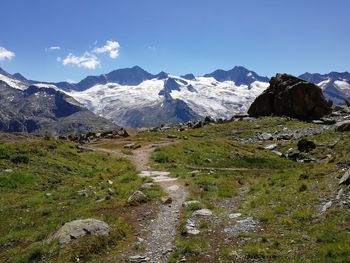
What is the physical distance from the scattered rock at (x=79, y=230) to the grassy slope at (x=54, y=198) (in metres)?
0.52

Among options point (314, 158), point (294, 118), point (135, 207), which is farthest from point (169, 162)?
point (294, 118)

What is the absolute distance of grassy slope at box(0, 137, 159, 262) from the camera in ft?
71.7

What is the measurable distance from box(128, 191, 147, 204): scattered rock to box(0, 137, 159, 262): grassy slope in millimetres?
837

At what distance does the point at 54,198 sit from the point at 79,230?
460 inches

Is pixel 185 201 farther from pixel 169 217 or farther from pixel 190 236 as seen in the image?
pixel 190 236

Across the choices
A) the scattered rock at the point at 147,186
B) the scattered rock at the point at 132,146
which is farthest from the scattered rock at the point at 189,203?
the scattered rock at the point at 132,146

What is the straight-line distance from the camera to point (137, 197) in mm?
31188

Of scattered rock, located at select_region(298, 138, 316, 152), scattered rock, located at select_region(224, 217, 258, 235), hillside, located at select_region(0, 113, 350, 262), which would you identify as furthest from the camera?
scattered rock, located at select_region(298, 138, 316, 152)

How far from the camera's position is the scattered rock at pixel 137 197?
30.6 metres

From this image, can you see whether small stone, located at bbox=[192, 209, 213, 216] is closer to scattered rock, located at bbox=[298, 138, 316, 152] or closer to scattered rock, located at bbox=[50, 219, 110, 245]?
scattered rock, located at bbox=[50, 219, 110, 245]

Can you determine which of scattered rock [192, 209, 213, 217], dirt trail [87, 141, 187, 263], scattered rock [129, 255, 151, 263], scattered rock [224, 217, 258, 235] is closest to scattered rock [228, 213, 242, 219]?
scattered rock [224, 217, 258, 235]

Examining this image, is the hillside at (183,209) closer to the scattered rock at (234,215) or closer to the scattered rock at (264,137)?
the scattered rock at (234,215)

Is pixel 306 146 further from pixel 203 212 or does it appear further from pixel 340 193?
pixel 203 212

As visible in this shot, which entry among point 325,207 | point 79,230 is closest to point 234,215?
point 325,207
